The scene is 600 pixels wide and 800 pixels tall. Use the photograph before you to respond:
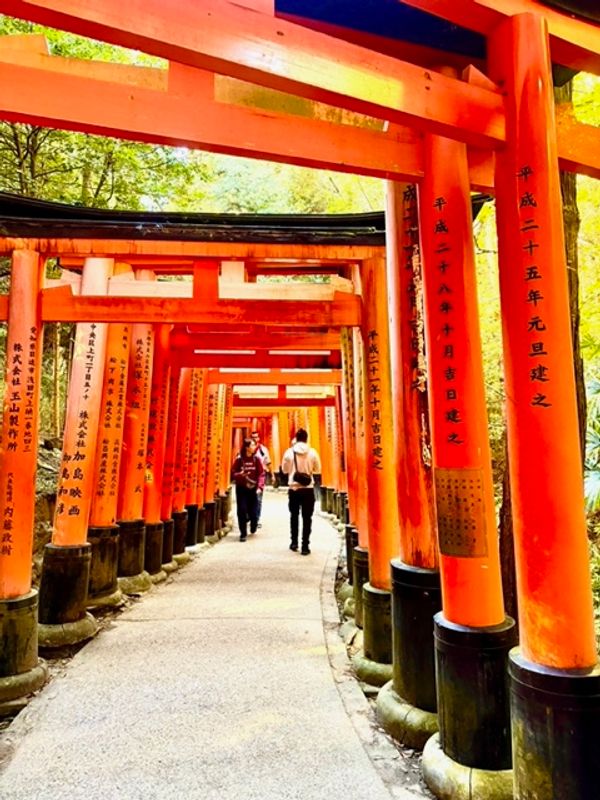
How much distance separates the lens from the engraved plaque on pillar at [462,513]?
2.70 m

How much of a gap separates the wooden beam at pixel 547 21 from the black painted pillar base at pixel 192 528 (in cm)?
890

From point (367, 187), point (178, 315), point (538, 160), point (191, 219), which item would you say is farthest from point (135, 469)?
point (367, 187)

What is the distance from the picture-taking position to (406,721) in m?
3.17

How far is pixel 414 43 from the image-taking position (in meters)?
3.06

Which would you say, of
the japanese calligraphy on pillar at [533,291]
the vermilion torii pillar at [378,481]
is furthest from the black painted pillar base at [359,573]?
the japanese calligraphy on pillar at [533,291]

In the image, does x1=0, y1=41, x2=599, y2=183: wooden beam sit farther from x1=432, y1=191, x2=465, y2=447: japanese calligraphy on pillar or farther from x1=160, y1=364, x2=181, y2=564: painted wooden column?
x1=160, y1=364, x2=181, y2=564: painted wooden column

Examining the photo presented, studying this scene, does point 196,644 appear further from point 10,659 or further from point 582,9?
point 582,9

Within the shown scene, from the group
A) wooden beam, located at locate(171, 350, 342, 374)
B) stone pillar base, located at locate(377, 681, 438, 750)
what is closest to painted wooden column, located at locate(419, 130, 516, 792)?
stone pillar base, located at locate(377, 681, 438, 750)

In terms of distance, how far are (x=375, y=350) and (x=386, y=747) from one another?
288 cm

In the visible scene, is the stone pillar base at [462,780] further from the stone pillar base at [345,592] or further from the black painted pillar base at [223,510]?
the black painted pillar base at [223,510]

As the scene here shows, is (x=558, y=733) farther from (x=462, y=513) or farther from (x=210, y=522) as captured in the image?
(x=210, y=522)

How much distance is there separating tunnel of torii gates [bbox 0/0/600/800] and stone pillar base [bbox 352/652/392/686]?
0.02 metres

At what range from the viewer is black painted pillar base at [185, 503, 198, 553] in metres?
10.2

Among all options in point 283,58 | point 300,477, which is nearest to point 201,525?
point 300,477
